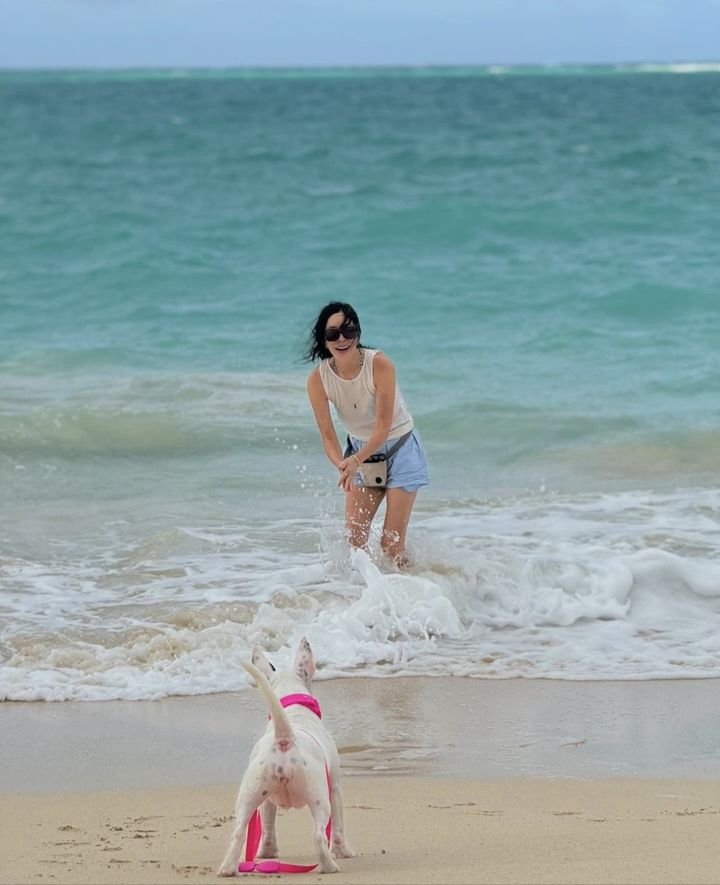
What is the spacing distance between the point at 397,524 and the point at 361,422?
652mm

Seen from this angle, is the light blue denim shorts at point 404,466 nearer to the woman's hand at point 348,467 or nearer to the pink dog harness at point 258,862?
the woman's hand at point 348,467

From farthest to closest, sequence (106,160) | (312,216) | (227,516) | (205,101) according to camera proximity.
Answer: (205,101) < (106,160) < (312,216) < (227,516)

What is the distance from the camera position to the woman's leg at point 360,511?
7.14m

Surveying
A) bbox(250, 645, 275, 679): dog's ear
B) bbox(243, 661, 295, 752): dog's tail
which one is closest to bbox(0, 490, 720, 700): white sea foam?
bbox(250, 645, 275, 679): dog's ear

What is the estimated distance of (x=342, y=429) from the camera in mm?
11195

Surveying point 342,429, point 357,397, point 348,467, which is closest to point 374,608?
point 348,467

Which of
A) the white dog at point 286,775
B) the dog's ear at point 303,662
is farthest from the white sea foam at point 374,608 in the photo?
the white dog at point 286,775

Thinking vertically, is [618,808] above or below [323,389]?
below

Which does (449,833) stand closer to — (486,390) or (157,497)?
(157,497)

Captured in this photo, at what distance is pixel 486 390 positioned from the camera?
12.5m

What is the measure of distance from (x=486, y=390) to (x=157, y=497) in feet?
13.5

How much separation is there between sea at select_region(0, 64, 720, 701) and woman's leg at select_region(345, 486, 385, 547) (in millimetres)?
170

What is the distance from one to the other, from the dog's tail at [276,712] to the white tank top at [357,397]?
3364 millimetres

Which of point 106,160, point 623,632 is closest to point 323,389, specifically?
point 623,632
